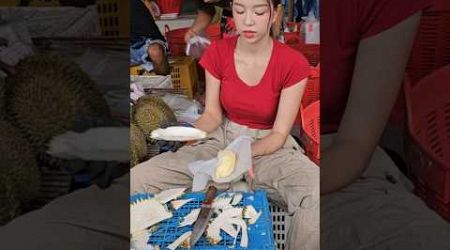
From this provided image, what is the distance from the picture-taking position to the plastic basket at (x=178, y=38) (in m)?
1.92

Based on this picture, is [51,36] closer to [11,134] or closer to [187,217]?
[11,134]

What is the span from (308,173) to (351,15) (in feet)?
1.63

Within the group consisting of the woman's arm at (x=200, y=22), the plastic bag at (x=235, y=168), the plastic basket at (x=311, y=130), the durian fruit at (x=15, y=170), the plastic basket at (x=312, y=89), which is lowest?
the durian fruit at (x=15, y=170)

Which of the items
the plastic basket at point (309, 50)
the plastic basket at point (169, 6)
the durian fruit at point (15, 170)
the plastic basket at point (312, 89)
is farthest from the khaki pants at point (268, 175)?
the durian fruit at point (15, 170)

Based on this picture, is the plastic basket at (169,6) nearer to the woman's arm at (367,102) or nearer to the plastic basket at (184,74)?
the plastic basket at (184,74)

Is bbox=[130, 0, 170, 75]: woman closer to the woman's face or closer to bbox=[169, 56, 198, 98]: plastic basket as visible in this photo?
bbox=[169, 56, 198, 98]: plastic basket

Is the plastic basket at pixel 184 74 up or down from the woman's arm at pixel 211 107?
up

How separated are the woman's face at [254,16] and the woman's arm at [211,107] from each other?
173mm

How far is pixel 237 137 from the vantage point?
196cm

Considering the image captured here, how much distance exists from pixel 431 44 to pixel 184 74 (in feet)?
2.57

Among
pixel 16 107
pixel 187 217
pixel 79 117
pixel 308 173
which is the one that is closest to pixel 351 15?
pixel 308 173

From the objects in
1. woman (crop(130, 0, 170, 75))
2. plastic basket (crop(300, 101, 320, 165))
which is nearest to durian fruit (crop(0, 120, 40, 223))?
woman (crop(130, 0, 170, 75))

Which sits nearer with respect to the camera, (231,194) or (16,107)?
(231,194)

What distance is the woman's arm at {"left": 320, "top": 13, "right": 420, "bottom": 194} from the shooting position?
2.03 meters
